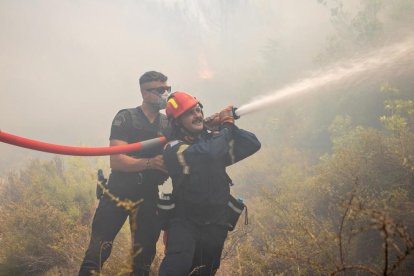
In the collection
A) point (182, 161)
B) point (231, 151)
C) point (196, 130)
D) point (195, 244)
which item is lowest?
point (195, 244)

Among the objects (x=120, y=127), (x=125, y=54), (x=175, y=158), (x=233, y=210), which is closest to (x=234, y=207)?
(x=233, y=210)

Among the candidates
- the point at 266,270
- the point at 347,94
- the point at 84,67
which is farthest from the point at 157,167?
the point at 84,67

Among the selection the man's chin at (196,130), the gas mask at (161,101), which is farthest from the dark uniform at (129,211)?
the man's chin at (196,130)

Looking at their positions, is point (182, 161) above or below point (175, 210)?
above

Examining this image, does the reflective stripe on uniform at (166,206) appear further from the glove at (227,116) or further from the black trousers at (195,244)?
the glove at (227,116)

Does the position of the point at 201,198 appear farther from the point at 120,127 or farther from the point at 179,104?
the point at 120,127

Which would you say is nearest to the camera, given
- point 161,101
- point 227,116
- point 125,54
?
point 227,116

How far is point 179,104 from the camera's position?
126 inches

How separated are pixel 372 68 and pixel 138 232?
37.9 feet

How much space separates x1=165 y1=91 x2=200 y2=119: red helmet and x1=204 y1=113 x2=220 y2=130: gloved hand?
0.79ft

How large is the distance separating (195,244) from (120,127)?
184 cm

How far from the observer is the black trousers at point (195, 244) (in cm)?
266

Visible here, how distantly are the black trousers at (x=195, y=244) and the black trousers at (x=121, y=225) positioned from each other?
723mm

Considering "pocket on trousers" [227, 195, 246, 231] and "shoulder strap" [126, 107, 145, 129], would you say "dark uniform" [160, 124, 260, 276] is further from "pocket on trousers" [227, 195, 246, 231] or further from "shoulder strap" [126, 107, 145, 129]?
"shoulder strap" [126, 107, 145, 129]
